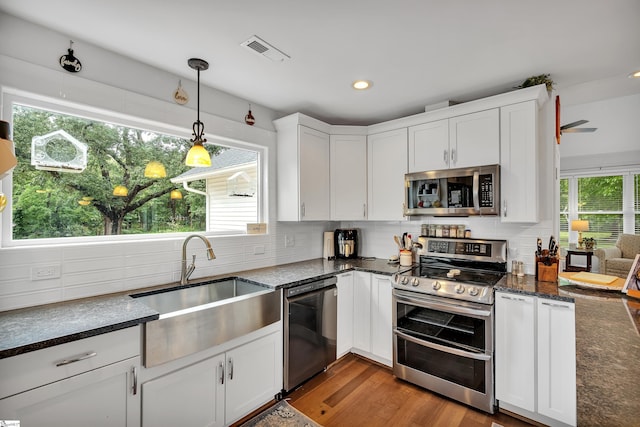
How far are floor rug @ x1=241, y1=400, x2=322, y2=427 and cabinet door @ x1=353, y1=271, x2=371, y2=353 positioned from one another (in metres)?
0.97

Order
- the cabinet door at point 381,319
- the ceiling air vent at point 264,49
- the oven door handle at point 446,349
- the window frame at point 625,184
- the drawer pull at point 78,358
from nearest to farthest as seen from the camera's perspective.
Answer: the drawer pull at point 78,358 → the ceiling air vent at point 264,49 → the oven door handle at point 446,349 → the cabinet door at point 381,319 → the window frame at point 625,184

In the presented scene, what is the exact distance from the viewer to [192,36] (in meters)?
1.80

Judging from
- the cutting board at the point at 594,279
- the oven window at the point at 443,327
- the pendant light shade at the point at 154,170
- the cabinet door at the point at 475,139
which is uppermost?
the cabinet door at the point at 475,139

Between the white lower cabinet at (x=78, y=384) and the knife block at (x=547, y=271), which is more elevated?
the knife block at (x=547, y=271)

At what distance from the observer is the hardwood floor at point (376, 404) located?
2043 mm

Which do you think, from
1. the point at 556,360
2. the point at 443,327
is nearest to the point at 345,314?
the point at 443,327

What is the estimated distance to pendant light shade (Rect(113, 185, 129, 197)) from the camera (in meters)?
2.13

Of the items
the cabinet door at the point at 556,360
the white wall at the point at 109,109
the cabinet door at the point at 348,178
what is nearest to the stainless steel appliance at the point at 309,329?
the white wall at the point at 109,109

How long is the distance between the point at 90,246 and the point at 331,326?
189cm

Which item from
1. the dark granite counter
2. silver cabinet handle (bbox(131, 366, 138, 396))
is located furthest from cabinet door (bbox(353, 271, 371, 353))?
the dark granite counter

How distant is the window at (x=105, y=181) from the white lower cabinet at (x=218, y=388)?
1.08m

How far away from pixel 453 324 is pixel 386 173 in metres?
1.54

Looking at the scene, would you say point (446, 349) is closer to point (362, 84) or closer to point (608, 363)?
point (608, 363)

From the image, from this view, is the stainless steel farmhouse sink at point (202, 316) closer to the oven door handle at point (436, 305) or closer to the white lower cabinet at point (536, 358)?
the oven door handle at point (436, 305)
